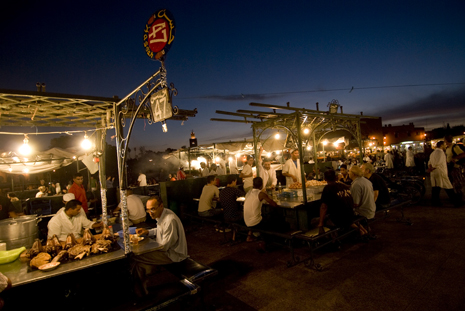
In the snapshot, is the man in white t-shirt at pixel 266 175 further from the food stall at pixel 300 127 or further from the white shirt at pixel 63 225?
the white shirt at pixel 63 225

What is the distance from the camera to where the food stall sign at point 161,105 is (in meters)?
3.51

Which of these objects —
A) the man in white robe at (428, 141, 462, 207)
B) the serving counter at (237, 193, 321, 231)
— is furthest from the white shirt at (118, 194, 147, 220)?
the man in white robe at (428, 141, 462, 207)

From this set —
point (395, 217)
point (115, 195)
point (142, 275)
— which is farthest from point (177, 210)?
point (395, 217)

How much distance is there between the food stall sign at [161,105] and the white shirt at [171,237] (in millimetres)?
1583

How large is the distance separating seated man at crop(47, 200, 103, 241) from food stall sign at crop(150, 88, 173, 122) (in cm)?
283

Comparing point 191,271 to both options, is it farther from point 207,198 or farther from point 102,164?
point 207,198

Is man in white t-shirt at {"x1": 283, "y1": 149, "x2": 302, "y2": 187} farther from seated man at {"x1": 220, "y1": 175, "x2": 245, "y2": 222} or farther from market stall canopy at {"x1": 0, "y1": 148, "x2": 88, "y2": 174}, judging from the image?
market stall canopy at {"x1": 0, "y1": 148, "x2": 88, "y2": 174}

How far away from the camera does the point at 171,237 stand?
12.6 ft

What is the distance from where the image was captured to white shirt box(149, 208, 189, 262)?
386 cm

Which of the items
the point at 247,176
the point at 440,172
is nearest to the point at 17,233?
the point at 247,176

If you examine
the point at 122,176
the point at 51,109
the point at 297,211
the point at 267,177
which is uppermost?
the point at 51,109

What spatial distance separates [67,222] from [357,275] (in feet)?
19.2

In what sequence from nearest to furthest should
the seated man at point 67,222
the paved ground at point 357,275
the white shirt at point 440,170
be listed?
the paved ground at point 357,275
the seated man at point 67,222
the white shirt at point 440,170

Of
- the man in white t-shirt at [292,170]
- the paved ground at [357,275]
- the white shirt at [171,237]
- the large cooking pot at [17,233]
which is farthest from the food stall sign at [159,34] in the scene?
the man in white t-shirt at [292,170]
